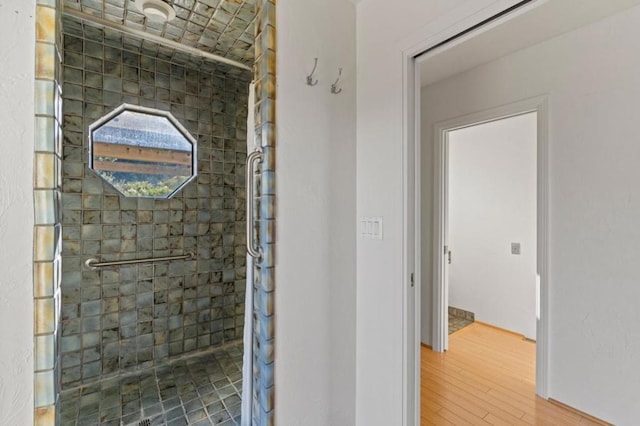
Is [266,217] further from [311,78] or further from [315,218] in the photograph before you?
[311,78]

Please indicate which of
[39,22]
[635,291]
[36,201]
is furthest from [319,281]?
[635,291]

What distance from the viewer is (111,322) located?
6.75ft

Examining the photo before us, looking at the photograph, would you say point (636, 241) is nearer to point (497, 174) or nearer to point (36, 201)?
point (497, 174)

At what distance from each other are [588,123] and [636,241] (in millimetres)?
764

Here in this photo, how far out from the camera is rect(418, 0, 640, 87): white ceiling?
1.66 metres

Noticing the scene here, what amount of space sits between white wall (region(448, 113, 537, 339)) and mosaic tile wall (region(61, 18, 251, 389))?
83.2 inches

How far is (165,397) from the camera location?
1894 millimetres

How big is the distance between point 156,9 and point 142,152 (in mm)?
1009

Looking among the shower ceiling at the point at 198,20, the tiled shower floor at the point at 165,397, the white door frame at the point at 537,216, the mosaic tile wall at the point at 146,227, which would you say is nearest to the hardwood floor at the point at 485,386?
the white door frame at the point at 537,216

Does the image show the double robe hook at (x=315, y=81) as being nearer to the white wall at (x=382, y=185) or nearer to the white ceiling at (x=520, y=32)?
the white wall at (x=382, y=185)

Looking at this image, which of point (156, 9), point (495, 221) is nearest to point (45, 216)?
point (156, 9)

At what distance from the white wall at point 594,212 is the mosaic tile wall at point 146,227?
7.82 feet

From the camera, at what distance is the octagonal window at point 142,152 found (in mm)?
2016

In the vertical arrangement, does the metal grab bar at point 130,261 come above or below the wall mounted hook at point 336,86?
below
